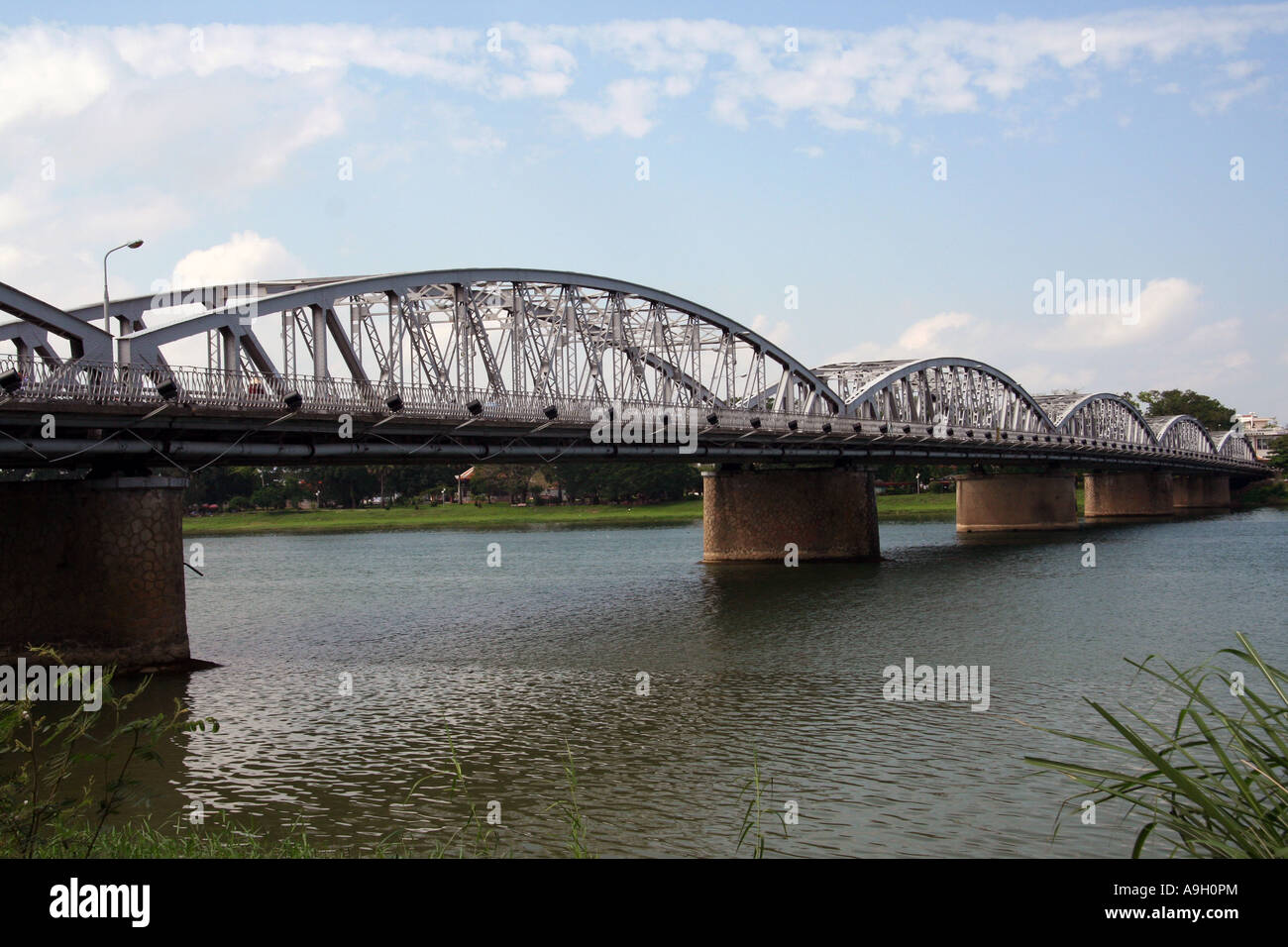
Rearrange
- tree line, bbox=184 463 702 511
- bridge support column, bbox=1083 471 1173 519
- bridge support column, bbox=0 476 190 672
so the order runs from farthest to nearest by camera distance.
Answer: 1. tree line, bbox=184 463 702 511
2. bridge support column, bbox=1083 471 1173 519
3. bridge support column, bbox=0 476 190 672

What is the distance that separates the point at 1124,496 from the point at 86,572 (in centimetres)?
11309

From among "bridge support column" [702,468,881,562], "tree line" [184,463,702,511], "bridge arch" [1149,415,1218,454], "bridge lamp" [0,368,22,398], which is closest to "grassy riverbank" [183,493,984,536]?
"tree line" [184,463,702,511]

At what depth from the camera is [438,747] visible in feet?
64.9

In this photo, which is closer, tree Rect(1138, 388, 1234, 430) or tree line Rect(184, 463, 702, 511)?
tree line Rect(184, 463, 702, 511)

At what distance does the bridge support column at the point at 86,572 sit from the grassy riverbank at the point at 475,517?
3373 inches

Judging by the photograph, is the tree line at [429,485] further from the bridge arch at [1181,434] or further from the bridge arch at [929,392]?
the bridge arch at [1181,434]

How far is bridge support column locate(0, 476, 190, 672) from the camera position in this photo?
82.7ft

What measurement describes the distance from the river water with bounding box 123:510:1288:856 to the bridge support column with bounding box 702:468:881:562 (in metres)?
6.52

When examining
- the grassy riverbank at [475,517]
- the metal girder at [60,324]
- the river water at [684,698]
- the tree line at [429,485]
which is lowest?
the river water at [684,698]

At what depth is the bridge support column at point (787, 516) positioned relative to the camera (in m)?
61.6

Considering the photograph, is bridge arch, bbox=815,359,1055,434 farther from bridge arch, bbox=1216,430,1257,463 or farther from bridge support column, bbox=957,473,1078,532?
bridge arch, bbox=1216,430,1257,463

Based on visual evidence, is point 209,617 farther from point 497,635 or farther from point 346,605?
point 497,635

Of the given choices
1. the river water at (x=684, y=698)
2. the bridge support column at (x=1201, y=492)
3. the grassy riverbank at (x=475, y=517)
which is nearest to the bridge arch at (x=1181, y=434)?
the bridge support column at (x=1201, y=492)

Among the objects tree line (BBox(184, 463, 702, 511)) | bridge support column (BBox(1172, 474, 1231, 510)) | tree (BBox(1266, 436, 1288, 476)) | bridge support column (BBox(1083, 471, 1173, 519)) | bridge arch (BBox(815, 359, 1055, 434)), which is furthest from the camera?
tree (BBox(1266, 436, 1288, 476))
